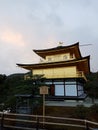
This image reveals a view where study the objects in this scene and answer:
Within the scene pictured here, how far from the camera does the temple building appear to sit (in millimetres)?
32000

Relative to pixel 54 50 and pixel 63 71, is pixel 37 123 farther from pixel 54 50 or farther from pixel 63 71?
pixel 54 50

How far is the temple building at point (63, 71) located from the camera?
32.0 meters

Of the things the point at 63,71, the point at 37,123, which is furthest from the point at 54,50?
the point at 37,123

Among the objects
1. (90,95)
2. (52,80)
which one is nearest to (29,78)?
(52,80)

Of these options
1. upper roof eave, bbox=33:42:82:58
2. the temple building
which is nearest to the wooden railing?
the temple building

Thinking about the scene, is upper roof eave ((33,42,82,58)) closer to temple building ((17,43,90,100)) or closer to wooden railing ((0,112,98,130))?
temple building ((17,43,90,100))

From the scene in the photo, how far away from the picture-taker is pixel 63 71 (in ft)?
108

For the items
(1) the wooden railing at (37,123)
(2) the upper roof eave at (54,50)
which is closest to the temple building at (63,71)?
(2) the upper roof eave at (54,50)

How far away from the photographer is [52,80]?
3316 cm

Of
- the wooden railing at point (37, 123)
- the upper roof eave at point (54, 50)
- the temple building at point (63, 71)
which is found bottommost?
the wooden railing at point (37, 123)

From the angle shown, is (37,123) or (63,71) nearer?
(37,123)

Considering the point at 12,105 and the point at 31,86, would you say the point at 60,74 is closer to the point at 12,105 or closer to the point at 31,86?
the point at 31,86

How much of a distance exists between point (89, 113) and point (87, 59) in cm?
1002

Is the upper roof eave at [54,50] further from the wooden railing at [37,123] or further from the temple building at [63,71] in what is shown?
the wooden railing at [37,123]
